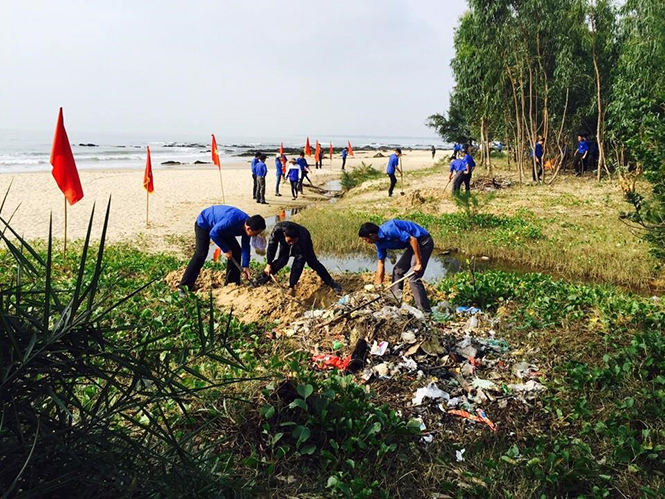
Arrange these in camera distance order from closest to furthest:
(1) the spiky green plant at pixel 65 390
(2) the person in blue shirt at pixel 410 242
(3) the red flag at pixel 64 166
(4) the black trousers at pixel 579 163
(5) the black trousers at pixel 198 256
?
(1) the spiky green plant at pixel 65 390 < (2) the person in blue shirt at pixel 410 242 < (5) the black trousers at pixel 198 256 < (3) the red flag at pixel 64 166 < (4) the black trousers at pixel 579 163

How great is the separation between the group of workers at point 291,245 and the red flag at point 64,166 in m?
2.67

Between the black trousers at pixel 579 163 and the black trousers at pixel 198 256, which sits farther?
the black trousers at pixel 579 163

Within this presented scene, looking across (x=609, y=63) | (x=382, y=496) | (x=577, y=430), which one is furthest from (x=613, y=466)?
(x=609, y=63)

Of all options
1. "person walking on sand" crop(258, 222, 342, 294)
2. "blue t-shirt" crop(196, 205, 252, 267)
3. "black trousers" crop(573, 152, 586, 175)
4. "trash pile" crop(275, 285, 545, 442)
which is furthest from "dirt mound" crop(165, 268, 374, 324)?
"black trousers" crop(573, 152, 586, 175)

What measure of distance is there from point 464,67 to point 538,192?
8.88 m

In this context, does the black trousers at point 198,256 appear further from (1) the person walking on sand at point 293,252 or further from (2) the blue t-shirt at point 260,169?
(2) the blue t-shirt at point 260,169

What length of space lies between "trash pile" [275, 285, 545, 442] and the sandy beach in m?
6.92

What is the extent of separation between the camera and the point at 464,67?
2416cm

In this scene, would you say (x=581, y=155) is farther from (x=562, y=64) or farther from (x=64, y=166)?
(x=64, y=166)

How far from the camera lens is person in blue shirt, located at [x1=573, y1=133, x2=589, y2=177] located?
22.5 metres

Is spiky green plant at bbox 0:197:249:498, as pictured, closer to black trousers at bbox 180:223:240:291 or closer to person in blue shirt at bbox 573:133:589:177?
black trousers at bbox 180:223:240:291

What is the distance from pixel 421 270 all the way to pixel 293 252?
203 cm

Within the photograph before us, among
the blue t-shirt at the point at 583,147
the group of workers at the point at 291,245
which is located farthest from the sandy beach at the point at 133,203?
the blue t-shirt at the point at 583,147

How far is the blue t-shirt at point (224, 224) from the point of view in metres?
7.13
